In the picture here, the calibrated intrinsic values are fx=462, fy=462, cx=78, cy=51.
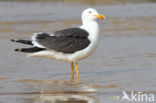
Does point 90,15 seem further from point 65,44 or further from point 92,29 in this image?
point 65,44

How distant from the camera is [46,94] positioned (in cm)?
668

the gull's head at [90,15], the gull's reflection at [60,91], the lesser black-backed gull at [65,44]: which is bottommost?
the gull's reflection at [60,91]

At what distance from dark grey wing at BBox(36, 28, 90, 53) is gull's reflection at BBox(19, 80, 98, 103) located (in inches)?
24.1

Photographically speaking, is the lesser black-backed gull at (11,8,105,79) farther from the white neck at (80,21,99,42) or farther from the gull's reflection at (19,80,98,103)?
the gull's reflection at (19,80,98,103)

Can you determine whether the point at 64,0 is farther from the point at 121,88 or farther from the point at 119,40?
the point at 121,88

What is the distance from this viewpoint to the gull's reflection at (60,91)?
6238 mm

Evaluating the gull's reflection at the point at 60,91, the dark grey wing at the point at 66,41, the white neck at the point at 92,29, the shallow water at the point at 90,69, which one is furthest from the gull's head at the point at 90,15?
the gull's reflection at the point at 60,91

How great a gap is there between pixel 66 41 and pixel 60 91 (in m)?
1.42

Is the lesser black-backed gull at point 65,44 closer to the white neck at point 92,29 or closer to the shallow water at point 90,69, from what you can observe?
the white neck at point 92,29

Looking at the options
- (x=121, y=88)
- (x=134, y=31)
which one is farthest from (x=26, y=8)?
(x=121, y=88)

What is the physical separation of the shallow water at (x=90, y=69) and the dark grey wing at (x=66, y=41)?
536 millimetres

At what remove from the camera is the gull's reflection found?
6.24 m

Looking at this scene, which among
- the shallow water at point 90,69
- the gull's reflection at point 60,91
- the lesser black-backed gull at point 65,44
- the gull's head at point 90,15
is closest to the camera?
the gull's reflection at point 60,91

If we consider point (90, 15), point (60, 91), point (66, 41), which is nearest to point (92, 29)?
point (90, 15)
